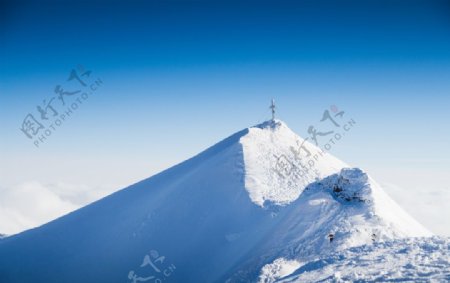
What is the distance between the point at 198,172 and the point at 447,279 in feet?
132

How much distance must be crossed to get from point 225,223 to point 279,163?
13.6 m

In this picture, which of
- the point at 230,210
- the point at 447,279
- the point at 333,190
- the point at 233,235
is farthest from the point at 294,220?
the point at 447,279

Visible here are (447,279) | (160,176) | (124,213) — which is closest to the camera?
(447,279)

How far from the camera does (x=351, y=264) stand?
1792 cm

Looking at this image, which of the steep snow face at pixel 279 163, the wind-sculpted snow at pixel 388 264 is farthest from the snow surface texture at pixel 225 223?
the wind-sculpted snow at pixel 388 264

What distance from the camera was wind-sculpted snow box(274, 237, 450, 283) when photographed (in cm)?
1541

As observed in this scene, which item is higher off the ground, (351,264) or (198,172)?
(198,172)

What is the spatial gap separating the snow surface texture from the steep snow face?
153 mm

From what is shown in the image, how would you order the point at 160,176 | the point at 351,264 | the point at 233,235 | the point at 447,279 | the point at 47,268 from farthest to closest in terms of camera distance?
the point at 160,176 → the point at 47,268 → the point at 233,235 → the point at 351,264 → the point at 447,279

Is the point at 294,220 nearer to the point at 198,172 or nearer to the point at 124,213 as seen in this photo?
the point at 198,172

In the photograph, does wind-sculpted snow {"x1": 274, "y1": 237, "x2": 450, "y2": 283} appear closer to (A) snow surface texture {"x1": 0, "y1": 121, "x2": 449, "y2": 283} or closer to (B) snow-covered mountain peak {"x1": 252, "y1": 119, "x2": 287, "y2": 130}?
(A) snow surface texture {"x1": 0, "y1": 121, "x2": 449, "y2": 283}

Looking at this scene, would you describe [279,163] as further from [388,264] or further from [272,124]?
[388,264]

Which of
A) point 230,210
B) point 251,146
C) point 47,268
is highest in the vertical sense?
point 251,146

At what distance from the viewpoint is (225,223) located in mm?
42344
